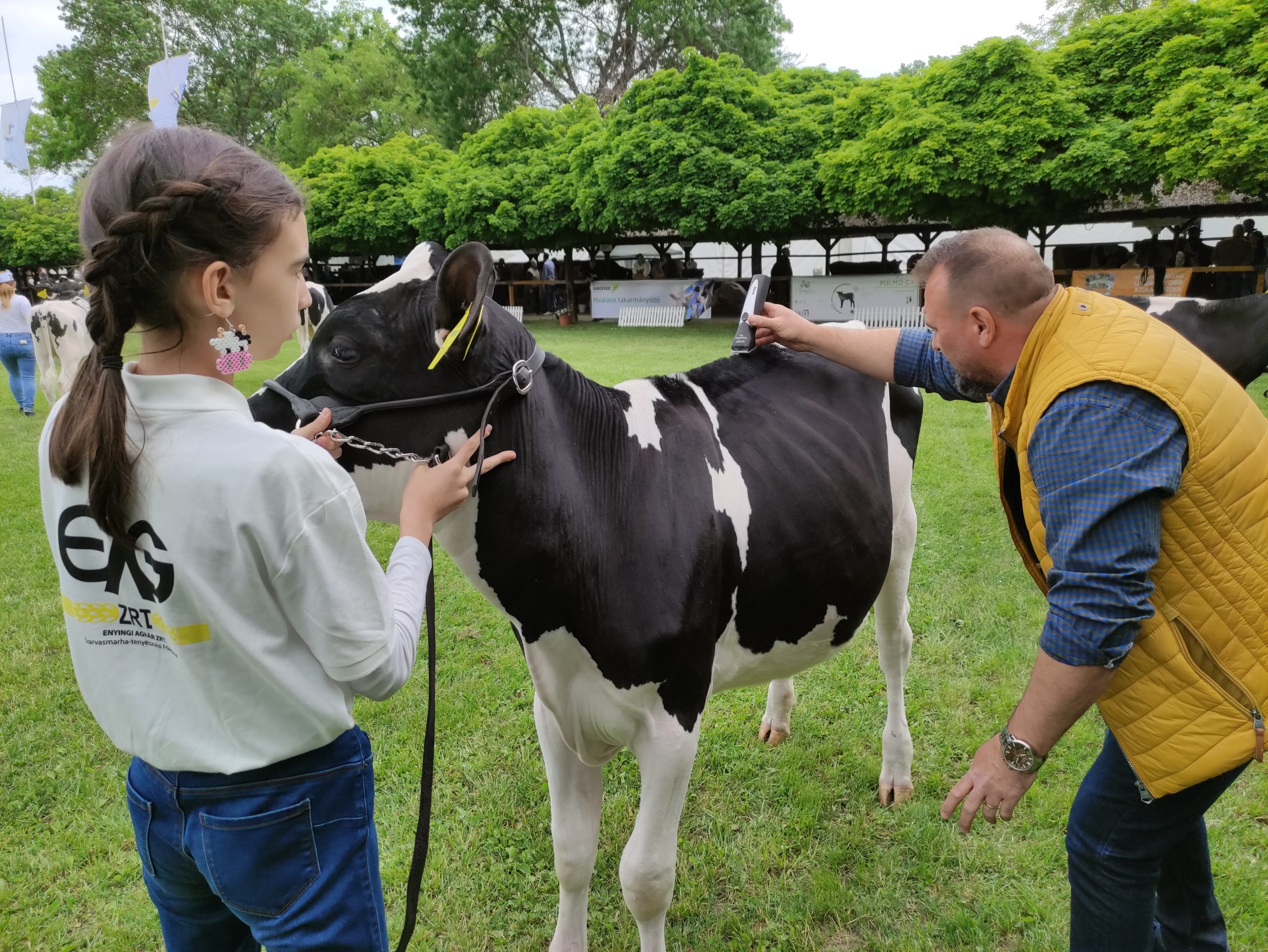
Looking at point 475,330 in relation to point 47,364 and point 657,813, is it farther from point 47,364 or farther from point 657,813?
point 47,364

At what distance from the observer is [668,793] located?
2.00m

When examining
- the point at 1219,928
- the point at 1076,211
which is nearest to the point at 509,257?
the point at 1076,211

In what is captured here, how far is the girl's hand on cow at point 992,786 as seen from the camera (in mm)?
1615

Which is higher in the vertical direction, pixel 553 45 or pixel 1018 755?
pixel 553 45

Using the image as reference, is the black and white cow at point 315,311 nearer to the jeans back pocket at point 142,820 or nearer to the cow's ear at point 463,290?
the cow's ear at point 463,290

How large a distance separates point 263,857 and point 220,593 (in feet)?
1.42

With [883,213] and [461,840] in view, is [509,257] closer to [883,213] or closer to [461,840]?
[883,213]

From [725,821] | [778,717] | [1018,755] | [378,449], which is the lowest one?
[725,821]

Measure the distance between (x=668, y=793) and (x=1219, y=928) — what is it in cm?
144

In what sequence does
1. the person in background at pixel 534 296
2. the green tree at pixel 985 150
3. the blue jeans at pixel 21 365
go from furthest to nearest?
the person in background at pixel 534 296 → the green tree at pixel 985 150 → the blue jeans at pixel 21 365

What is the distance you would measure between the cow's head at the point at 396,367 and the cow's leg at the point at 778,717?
2260 mm

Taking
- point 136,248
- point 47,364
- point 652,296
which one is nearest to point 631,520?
point 136,248

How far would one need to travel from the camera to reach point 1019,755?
5.24 ft

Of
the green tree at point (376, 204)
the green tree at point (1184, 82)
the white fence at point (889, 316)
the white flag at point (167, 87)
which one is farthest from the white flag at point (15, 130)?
the green tree at point (1184, 82)
